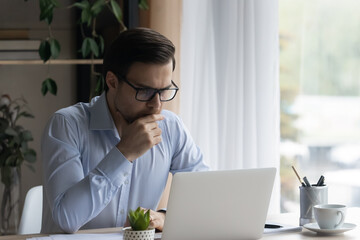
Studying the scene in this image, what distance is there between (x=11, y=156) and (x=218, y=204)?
1.67 m

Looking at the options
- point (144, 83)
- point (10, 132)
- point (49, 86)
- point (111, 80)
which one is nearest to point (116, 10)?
point (49, 86)

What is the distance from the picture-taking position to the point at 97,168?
192cm

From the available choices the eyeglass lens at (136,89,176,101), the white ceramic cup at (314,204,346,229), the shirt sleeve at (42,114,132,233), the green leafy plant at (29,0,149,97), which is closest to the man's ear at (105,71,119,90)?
the eyeglass lens at (136,89,176,101)

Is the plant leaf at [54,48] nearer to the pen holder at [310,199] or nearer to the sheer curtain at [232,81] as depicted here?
the sheer curtain at [232,81]

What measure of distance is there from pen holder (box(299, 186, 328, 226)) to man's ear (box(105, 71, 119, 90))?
0.68m

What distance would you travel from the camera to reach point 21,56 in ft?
10.6

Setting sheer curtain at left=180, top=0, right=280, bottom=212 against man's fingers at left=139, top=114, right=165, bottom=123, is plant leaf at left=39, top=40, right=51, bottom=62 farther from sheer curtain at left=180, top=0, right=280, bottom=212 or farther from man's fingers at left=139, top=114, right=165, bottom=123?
man's fingers at left=139, top=114, right=165, bottom=123

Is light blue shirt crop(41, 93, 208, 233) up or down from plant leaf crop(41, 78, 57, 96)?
down

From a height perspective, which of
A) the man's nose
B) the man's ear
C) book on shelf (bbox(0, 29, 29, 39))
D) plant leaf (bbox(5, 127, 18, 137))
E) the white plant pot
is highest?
book on shelf (bbox(0, 29, 29, 39))

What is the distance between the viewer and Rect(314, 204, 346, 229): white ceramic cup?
73.9 inches

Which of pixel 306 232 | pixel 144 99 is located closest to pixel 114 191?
pixel 144 99

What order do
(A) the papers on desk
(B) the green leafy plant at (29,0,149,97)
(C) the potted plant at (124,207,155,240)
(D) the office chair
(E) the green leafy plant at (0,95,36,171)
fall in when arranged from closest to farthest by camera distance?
(C) the potted plant at (124,207,155,240)
(A) the papers on desk
(D) the office chair
(B) the green leafy plant at (29,0,149,97)
(E) the green leafy plant at (0,95,36,171)

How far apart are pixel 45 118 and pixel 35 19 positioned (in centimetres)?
A: 51

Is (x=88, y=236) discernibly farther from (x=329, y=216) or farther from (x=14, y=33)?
(x=14, y=33)
